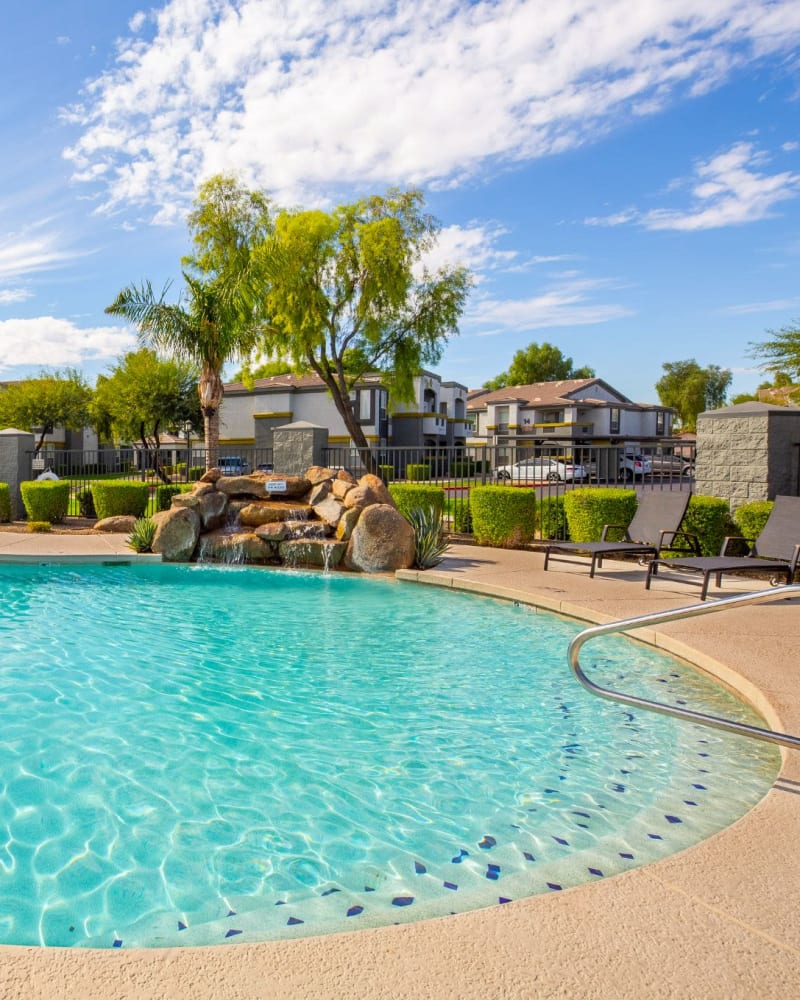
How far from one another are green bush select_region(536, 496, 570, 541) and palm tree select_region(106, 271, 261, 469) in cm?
1098

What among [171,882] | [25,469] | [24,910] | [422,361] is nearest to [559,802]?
[171,882]

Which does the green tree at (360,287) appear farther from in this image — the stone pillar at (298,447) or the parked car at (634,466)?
the stone pillar at (298,447)

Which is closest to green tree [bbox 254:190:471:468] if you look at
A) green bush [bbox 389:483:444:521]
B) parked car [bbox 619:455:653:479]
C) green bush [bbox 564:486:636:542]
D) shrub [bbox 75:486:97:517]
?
parked car [bbox 619:455:653:479]

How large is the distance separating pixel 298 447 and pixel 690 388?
73.2 metres

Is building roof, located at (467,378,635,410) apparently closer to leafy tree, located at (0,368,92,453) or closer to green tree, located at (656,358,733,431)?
green tree, located at (656,358,733,431)

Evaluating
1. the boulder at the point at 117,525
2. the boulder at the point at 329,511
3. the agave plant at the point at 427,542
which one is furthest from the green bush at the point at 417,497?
the boulder at the point at 117,525

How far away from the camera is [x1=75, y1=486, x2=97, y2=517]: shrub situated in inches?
715

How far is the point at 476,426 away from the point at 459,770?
69067 mm

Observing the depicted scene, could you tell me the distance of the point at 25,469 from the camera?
60.5 feet

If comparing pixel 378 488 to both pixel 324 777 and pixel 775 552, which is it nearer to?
pixel 775 552

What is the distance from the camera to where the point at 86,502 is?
18.2m

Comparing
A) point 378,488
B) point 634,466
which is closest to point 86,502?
point 378,488

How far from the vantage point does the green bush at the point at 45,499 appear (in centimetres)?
1702

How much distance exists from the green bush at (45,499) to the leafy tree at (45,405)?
33.1 metres
